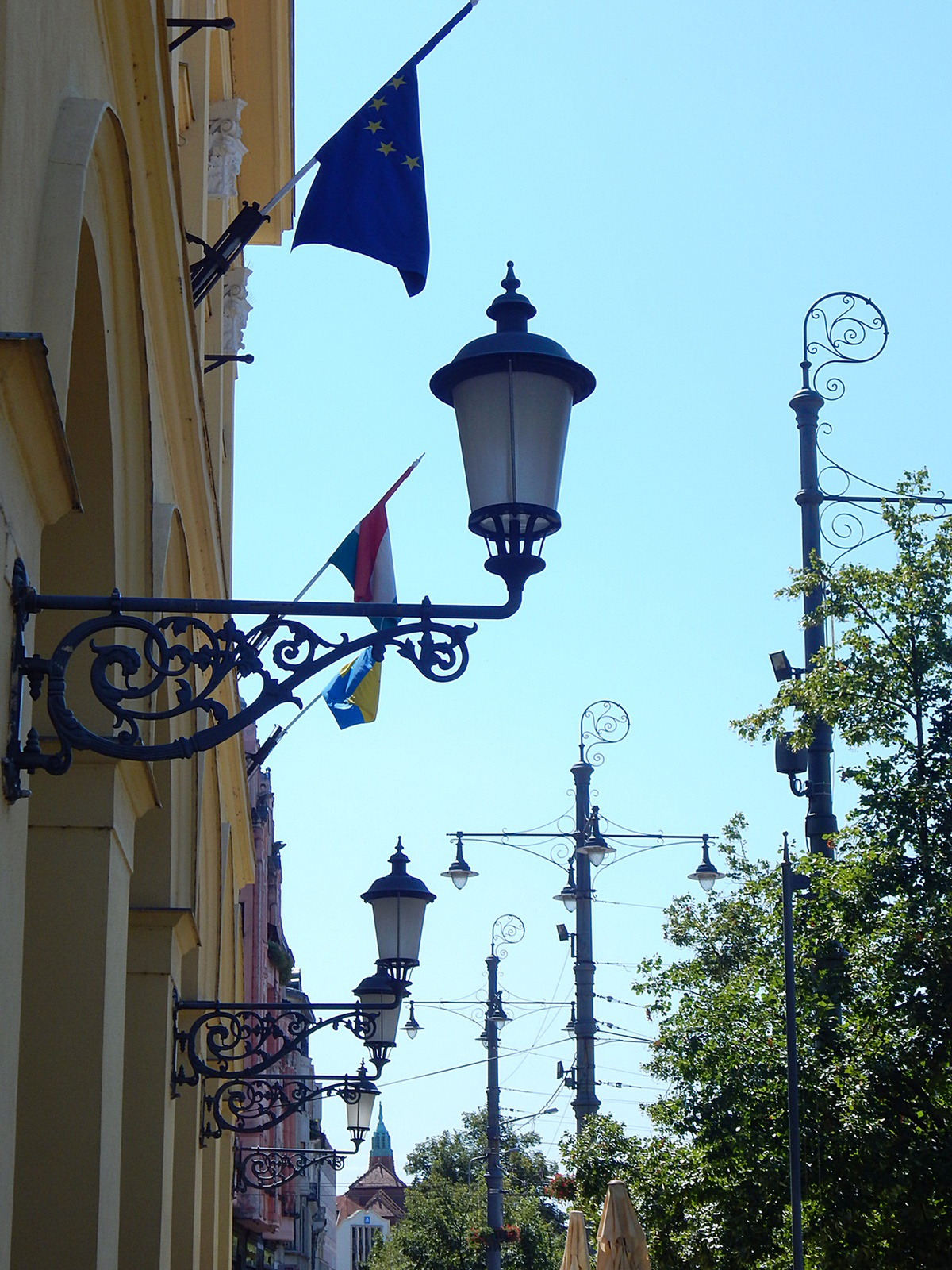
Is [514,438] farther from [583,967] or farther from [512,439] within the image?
[583,967]

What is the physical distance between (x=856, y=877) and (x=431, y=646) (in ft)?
24.5

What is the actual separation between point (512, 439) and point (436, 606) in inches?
21.7

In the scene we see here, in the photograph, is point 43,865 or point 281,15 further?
point 281,15

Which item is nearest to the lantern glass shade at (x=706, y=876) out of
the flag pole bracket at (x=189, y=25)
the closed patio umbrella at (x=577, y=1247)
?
the closed patio umbrella at (x=577, y=1247)

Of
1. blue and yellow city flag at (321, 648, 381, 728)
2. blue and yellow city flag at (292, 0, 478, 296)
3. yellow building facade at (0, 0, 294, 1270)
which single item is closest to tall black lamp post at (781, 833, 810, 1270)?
yellow building facade at (0, 0, 294, 1270)

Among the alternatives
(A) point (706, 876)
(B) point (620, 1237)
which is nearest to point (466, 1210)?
(A) point (706, 876)

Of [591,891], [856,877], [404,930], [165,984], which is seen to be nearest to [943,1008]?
[856,877]

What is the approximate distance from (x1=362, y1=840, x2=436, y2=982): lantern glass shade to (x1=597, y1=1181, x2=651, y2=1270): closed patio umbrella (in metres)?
3.07

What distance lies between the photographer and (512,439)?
→ 498 cm

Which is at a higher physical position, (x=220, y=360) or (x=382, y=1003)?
(x=220, y=360)

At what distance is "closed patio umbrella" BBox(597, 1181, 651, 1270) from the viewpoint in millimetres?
13477

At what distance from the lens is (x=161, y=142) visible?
625 centimetres

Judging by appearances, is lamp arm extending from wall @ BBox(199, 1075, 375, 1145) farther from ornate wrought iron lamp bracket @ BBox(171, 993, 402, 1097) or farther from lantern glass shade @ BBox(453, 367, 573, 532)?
lantern glass shade @ BBox(453, 367, 573, 532)

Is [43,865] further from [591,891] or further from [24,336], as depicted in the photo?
[591,891]
